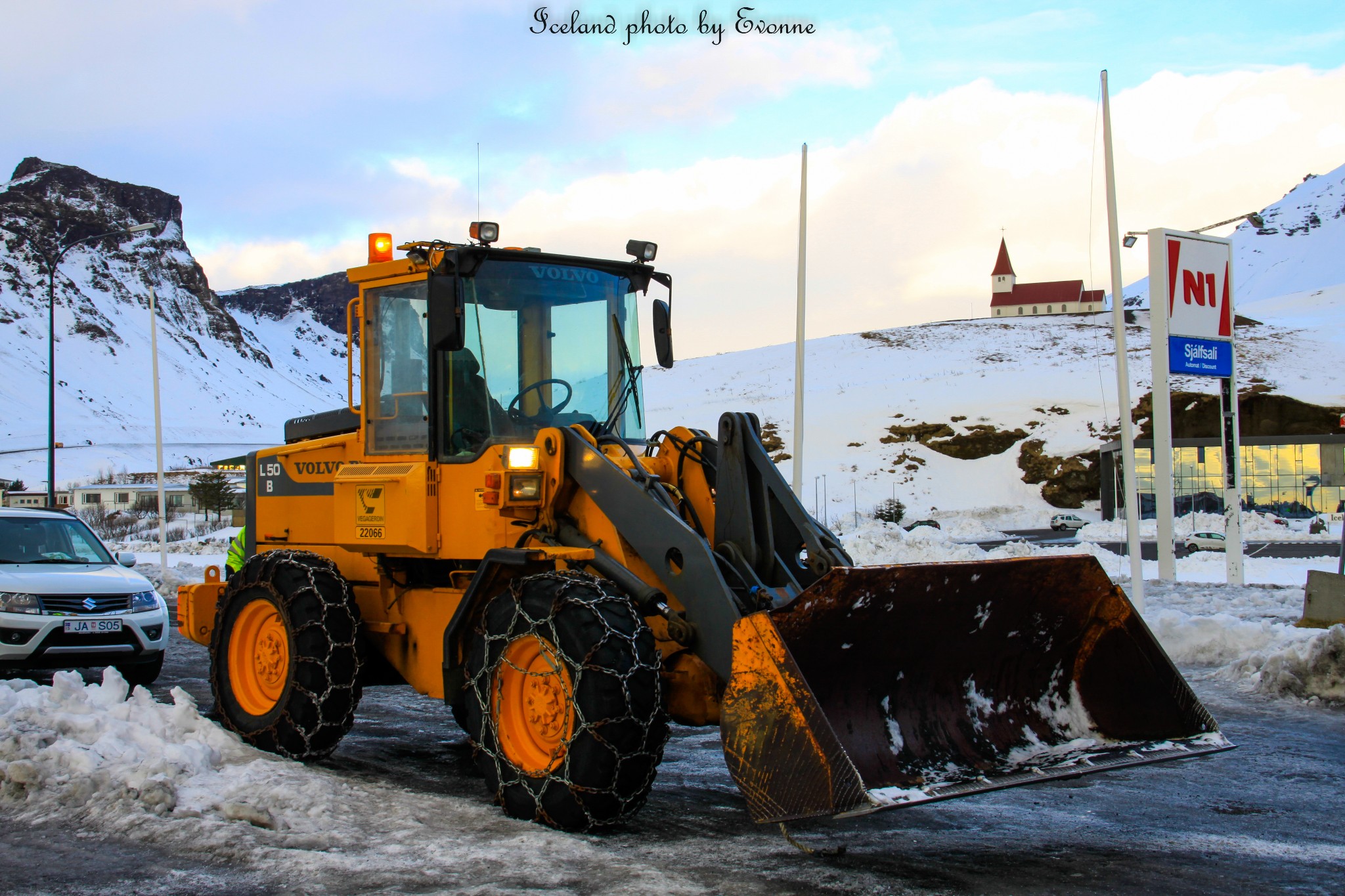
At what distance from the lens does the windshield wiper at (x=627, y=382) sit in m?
6.81

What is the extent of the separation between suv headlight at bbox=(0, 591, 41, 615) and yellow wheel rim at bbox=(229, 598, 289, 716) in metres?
3.15

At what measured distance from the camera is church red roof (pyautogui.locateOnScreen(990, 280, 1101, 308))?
141875 mm

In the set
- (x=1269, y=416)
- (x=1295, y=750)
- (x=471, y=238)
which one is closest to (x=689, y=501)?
(x=471, y=238)

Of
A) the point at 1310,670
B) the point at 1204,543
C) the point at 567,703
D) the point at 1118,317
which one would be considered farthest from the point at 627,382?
the point at 1204,543

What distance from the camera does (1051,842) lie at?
5.42 m

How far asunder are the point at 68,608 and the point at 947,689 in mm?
7497

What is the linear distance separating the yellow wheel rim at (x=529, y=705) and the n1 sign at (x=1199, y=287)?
1360 cm

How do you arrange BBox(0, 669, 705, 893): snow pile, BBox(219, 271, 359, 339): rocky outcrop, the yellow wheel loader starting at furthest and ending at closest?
BBox(219, 271, 359, 339): rocky outcrop → the yellow wheel loader → BBox(0, 669, 705, 893): snow pile

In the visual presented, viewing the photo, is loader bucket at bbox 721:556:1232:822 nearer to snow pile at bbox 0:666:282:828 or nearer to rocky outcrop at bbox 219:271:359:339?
snow pile at bbox 0:666:282:828

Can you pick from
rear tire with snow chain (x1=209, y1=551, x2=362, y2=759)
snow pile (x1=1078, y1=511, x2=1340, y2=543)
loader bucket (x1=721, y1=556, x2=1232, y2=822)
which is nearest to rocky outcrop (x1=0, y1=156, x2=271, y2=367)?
snow pile (x1=1078, y1=511, x2=1340, y2=543)

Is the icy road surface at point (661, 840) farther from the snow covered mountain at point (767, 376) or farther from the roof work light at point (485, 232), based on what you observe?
the snow covered mountain at point (767, 376)

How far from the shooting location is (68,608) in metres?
9.60

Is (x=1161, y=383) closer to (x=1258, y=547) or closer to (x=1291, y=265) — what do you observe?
(x=1258, y=547)

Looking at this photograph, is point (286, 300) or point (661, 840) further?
point (286, 300)
